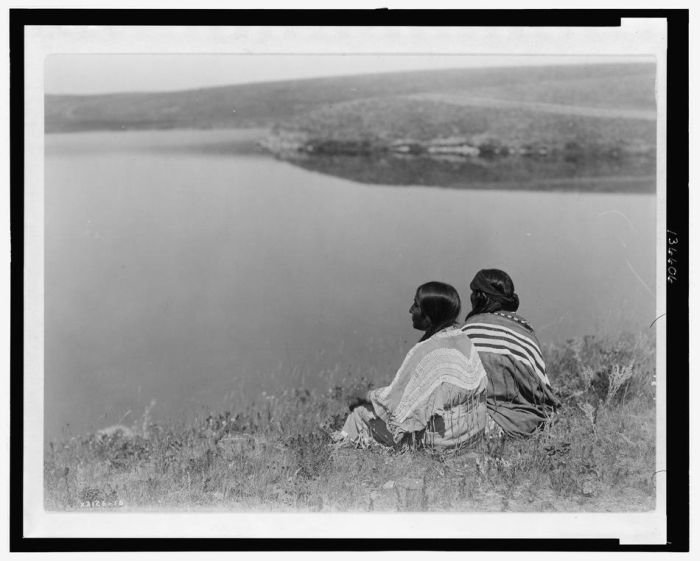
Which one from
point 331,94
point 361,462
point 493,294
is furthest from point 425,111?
point 361,462

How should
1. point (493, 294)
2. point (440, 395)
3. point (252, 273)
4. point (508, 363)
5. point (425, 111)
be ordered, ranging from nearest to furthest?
point (440, 395)
point (508, 363)
point (493, 294)
point (252, 273)
point (425, 111)

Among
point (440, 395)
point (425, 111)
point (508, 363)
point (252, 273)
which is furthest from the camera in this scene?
point (425, 111)

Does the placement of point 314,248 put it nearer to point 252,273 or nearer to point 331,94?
point 252,273

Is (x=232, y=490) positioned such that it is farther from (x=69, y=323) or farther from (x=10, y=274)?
(x=10, y=274)

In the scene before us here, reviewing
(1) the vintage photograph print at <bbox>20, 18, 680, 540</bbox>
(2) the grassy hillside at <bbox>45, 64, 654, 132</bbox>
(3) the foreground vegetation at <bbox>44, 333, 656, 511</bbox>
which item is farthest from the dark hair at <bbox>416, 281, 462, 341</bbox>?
(2) the grassy hillside at <bbox>45, 64, 654, 132</bbox>

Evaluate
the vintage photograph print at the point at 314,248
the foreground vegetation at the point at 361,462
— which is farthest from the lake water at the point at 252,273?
the foreground vegetation at the point at 361,462

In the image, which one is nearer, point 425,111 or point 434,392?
point 434,392

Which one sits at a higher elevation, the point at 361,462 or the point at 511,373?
the point at 511,373

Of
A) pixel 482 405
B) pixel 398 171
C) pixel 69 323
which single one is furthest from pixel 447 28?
pixel 69 323
